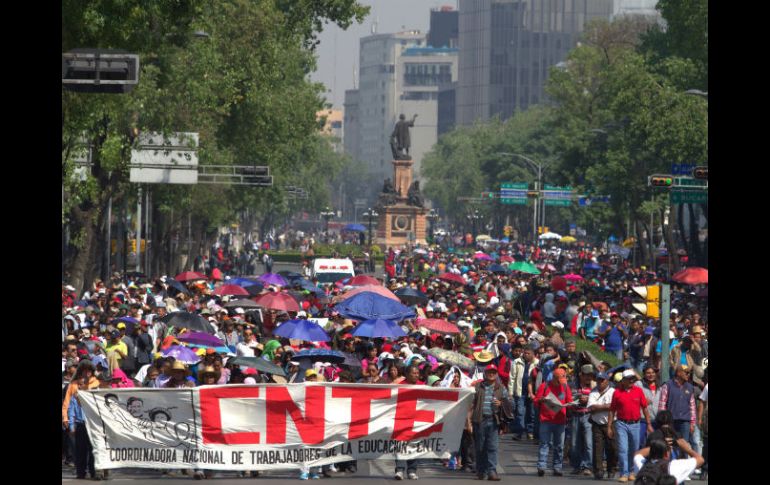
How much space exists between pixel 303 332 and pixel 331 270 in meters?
27.9

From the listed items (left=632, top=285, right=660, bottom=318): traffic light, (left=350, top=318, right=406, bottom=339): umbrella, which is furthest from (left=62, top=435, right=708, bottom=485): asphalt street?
(left=350, top=318, right=406, bottom=339): umbrella

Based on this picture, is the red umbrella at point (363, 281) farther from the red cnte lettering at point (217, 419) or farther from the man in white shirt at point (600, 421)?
the red cnte lettering at point (217, 419)

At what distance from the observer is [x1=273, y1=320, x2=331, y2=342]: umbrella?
87.8 feet

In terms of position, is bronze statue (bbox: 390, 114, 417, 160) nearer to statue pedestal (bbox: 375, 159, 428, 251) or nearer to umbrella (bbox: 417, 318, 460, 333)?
statue pedestal (bbox: 375, 159, 428, 251)

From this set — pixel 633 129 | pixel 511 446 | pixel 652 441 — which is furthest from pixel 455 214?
pixel 652 441

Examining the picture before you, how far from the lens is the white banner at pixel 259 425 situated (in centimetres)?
1880

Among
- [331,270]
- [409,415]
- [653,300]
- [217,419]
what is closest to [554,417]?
[409,415]

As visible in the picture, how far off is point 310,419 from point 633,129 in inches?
1702

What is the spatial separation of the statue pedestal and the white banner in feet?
308

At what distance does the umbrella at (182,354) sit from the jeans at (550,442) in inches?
191

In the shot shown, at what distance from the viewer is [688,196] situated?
52094 mm
